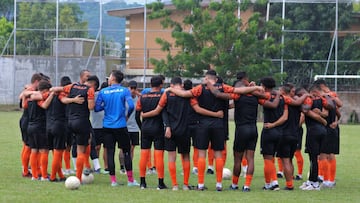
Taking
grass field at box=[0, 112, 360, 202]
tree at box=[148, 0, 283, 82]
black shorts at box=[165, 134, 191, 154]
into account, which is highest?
tree at box=[148, 0, 283, 82]

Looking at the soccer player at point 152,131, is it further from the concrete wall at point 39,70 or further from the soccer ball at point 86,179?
the concrete wall at point 39,70

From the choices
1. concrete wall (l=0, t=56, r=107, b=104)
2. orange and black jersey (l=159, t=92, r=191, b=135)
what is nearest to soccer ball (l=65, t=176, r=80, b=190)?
orange and black jersey (l=159, t=92, r=191, b=135)

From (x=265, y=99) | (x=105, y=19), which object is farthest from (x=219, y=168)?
(x=105, y=19)

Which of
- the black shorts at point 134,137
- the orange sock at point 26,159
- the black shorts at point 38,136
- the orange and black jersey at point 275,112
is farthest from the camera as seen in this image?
the black shorts at point 134,137

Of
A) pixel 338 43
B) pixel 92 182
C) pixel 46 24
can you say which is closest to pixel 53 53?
pixel 46 24

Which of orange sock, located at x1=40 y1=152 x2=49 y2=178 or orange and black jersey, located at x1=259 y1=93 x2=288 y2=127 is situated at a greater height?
orange and black jersey, located at x1=259 y1=93 x2=288 y2=127

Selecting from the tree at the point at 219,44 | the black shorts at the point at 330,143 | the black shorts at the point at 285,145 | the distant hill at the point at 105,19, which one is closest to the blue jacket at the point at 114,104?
the black shorts at the point at 285,145

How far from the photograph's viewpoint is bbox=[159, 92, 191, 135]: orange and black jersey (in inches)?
551

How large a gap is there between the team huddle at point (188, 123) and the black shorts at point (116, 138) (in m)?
0.02

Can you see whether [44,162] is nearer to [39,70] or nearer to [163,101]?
[163,101]

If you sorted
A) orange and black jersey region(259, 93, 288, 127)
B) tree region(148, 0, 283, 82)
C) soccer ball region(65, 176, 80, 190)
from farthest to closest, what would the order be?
1. tree region(148, 0, 283, 82)
2. orange and black jersey region(259, 93, 288, 127)
3. soccer ball region(65, 176, 80, 190)

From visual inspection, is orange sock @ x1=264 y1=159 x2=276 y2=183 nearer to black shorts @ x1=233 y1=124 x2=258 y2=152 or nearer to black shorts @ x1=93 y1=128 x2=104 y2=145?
black shorts @ x1=233 y1=124 x2=258 y2=152

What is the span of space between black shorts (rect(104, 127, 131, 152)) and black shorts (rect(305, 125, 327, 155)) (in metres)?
3.48

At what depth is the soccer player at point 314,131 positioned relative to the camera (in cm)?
1464
